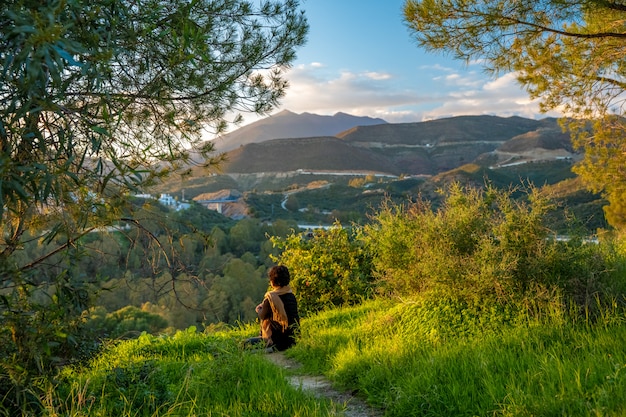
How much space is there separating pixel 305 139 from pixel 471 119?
121 ft

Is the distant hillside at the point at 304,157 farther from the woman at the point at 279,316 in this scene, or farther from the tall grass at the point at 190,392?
the tall grass at the point at 190,392

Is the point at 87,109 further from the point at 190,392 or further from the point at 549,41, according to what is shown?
the point at 549,41

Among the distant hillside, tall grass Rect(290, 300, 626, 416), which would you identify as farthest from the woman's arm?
the distant hillside

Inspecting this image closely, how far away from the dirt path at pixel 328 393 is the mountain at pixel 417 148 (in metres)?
66.0

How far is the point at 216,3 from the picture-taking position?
4.99 metres

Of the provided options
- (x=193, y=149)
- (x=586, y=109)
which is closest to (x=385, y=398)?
(x=193, y=149)

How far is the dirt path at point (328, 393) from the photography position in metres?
4.09

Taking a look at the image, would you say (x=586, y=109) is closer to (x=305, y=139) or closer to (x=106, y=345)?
(x=106, y=345)

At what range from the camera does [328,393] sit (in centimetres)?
461

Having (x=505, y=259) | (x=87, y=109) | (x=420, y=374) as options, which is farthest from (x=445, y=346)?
(x=87, y=109)

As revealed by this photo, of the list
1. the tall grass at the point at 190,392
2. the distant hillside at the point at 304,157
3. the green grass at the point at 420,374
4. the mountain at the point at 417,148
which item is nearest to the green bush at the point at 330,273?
the green grass at the point at 420,374

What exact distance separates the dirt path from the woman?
72cm

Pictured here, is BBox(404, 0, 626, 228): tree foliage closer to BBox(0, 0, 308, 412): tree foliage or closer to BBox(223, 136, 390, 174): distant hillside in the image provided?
BBox(0, 0, 308, 412): tree foliage

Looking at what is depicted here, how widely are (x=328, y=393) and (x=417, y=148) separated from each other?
302ft
